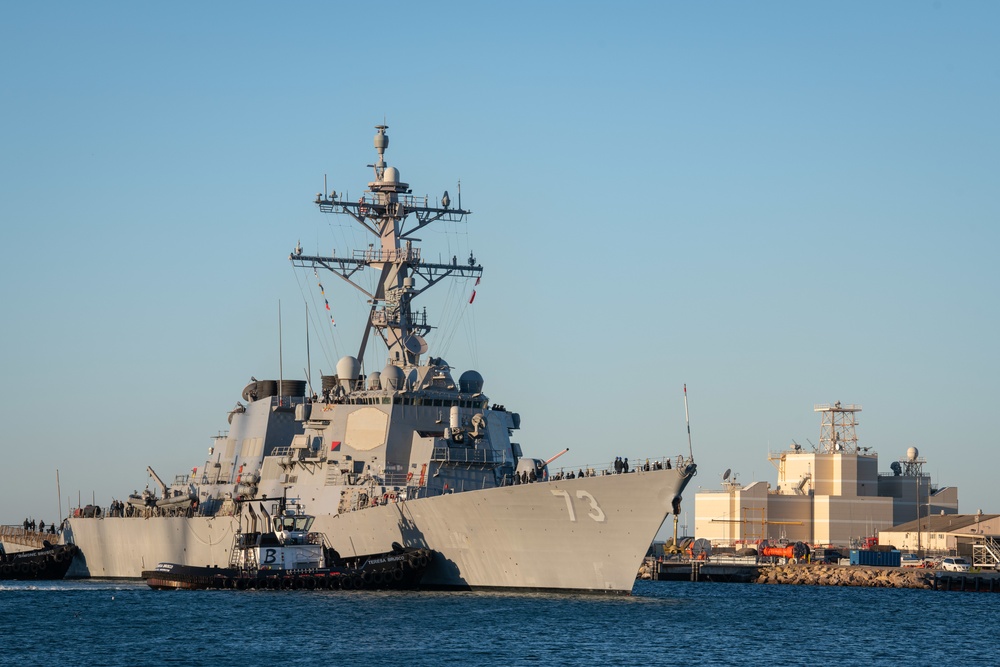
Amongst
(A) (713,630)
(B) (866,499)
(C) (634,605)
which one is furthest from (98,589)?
(B) (866,499)

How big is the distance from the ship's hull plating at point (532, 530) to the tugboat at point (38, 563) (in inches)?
673

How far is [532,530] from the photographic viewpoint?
3288cm

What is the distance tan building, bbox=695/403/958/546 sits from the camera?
75312 millimetres

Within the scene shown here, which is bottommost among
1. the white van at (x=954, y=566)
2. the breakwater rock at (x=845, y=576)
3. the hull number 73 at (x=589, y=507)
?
the breakwater rock at (x=845, y=576)

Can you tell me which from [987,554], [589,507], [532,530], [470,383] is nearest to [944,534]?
[987,554]

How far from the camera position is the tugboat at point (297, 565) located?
115ft

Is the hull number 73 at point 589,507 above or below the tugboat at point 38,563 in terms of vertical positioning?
above

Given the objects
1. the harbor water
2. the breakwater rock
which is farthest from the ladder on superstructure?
the harbor water

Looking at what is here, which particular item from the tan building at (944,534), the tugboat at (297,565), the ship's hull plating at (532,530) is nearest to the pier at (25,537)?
the tugboat at (297,565)

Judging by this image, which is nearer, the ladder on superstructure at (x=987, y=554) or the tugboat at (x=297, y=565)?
the tugboat at (x=297, y=565)

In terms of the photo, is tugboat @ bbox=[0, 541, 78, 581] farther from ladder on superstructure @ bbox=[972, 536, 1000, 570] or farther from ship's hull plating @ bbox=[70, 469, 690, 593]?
ladder on superstructure @ bbox=[972, 536, 1000, 570]

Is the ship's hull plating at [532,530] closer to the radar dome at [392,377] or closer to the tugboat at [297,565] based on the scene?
the tugboat at [297,565]

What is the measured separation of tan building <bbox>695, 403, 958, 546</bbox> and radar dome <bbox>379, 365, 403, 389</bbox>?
128ft

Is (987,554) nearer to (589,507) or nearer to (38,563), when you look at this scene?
(589,507)
